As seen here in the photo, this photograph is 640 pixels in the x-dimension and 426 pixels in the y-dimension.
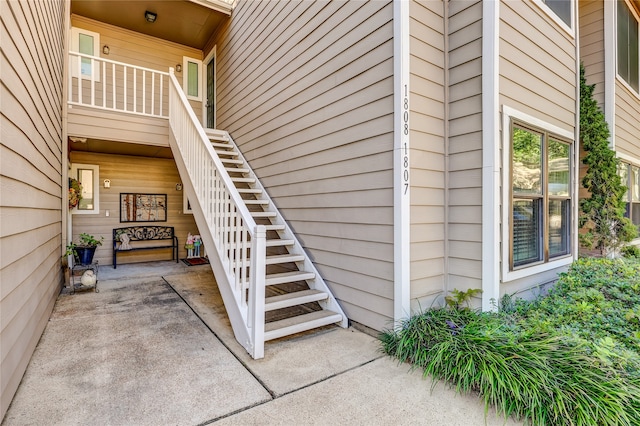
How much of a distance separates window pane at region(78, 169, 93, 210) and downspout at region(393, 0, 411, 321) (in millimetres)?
6713

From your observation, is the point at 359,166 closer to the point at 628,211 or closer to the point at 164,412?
the point at 164,412

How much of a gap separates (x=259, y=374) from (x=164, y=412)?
0.68m

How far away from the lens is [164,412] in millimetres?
1982

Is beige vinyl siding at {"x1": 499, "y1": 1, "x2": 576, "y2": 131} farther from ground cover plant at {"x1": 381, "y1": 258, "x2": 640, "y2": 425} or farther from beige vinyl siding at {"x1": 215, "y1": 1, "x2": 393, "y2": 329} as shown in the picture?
ground cover plant at {"x1": 381, "y1": 258, "x2": 640, "y2": 425}

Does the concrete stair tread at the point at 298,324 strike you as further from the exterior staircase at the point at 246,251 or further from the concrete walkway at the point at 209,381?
the concrete walkway at the point at 209,381

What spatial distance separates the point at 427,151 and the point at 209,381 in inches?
104

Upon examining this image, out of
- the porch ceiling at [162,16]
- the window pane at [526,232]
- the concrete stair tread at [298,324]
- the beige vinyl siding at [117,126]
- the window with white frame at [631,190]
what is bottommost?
the concrete stair tread at [298,324]

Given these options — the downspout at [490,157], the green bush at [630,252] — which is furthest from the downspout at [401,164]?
the green bush at [630,252]

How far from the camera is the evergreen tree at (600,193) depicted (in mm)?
4906

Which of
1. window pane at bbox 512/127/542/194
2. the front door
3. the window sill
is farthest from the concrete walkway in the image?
the front door

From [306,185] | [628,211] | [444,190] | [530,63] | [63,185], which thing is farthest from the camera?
[628,211]

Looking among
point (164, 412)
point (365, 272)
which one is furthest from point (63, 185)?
point (365, 272)

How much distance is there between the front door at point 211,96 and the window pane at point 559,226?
21.1 ft

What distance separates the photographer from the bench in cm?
689
